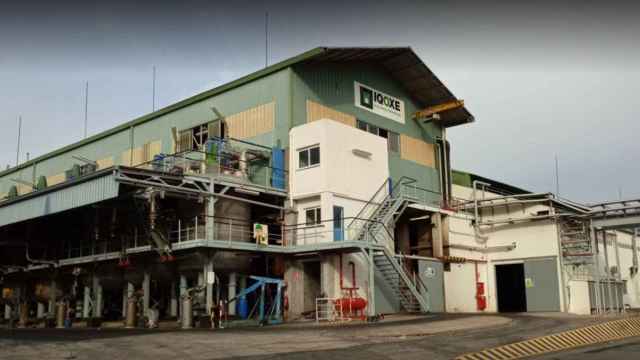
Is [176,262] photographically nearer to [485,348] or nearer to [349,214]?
[349,214]

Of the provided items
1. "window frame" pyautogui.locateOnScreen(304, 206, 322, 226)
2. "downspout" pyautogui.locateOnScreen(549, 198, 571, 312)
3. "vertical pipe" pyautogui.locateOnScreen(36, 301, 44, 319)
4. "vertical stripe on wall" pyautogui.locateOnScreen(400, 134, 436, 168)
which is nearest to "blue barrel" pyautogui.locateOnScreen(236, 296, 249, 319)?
"window frame" pyautogui.locateOnScreen(304, 206, 322, 226)

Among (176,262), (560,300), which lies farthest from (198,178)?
(560,300)

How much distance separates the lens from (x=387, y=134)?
38.3 metres

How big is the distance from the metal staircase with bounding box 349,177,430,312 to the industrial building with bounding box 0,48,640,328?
0.33 ft

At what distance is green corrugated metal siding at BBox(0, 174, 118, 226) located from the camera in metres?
27.6

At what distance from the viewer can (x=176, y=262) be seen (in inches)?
1241

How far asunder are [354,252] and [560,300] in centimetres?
1257

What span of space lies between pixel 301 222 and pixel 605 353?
16704mm

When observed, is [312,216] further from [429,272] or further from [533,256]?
[533,256]

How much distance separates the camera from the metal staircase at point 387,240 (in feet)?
101

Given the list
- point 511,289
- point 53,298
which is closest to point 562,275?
point 511,289

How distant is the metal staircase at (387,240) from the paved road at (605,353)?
37.3ft

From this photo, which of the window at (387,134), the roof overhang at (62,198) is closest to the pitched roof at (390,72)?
the window at (387,134)

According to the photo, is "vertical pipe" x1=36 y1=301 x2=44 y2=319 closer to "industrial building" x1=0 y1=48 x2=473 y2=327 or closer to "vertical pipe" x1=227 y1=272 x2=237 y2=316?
"industrial building" x1=0 y1=48 x2=473 y2=327
